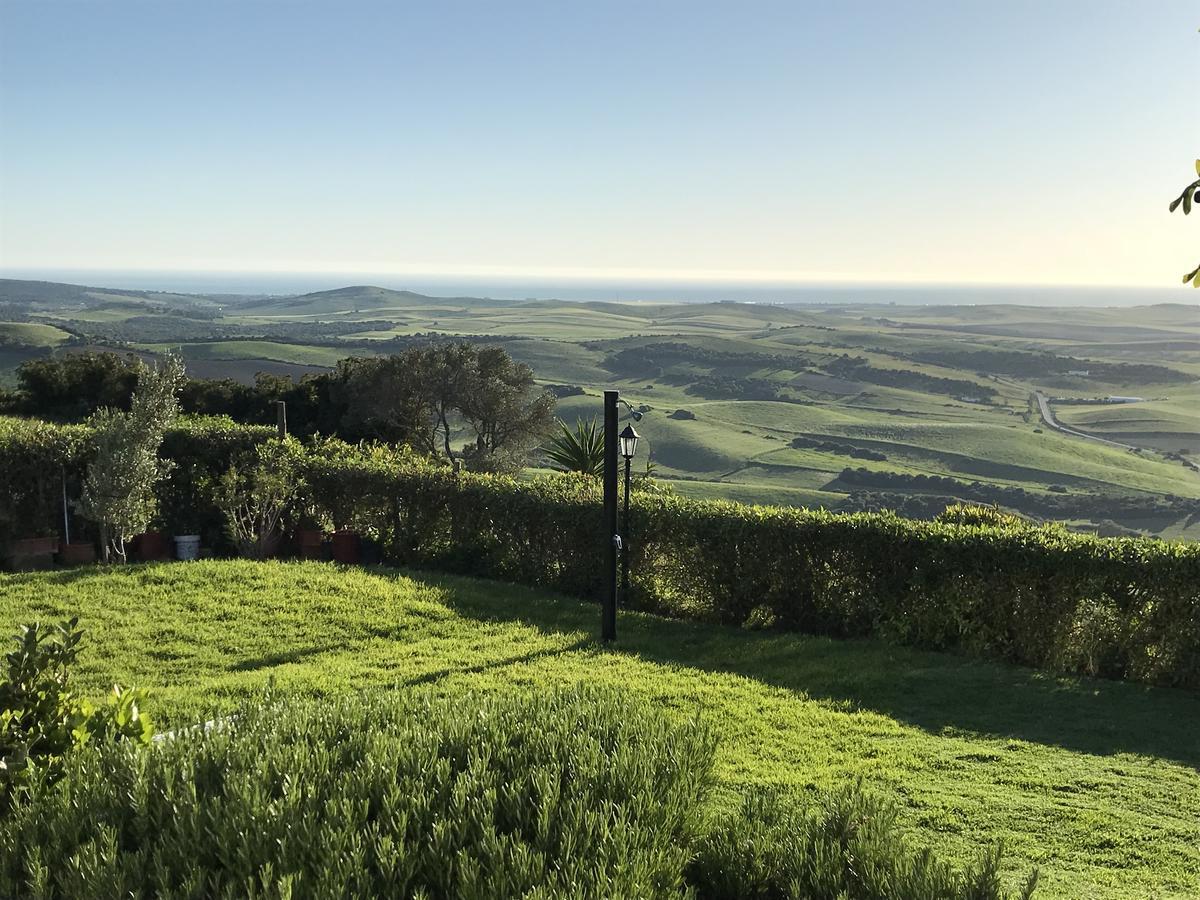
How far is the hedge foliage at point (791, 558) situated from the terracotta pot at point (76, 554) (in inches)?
47.3

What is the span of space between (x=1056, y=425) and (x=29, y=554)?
244 ft

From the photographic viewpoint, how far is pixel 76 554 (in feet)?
35.7

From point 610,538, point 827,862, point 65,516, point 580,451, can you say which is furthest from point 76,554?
point 827,862

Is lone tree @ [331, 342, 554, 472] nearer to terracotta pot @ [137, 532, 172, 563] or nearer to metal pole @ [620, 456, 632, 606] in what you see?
terracotta pot @ [137, 532, 172, 563]

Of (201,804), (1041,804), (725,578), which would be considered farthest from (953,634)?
(201,804)

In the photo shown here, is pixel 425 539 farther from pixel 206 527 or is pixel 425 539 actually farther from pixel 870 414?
pixel 870 414

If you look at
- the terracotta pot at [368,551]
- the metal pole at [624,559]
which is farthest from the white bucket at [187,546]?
the metal pole at [624,559]

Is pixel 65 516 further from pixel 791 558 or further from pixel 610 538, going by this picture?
pixel 791 558

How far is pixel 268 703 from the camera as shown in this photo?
4.32m

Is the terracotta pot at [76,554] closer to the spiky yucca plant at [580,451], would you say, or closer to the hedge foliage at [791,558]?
the hedge foliage at [791,558]

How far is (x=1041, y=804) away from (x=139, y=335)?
4043 inches

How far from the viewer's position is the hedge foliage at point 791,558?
7.54 metres

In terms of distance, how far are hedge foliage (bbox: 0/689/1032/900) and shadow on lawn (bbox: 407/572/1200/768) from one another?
3465 mm

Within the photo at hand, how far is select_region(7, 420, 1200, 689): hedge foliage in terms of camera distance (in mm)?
7539
